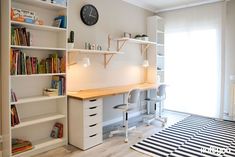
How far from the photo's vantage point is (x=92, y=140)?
9.71 feet

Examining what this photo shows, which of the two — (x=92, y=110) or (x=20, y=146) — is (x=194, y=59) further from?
(x=20, y=146)

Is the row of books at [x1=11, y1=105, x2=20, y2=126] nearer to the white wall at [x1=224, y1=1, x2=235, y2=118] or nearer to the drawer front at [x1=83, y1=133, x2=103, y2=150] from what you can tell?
the drawer front at [x1=83, y1=133, x2=103, y2=150]

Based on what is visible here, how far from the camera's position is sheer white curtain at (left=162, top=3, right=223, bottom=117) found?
440cm

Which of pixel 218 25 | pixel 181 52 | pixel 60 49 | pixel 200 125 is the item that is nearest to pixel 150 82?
pixel 181 52

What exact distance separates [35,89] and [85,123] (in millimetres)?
887

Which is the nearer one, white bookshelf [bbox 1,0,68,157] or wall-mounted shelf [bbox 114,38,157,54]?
white bookshelf [bbox 1,0,68,157]

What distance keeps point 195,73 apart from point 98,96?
275 cm

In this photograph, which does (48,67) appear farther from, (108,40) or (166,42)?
(166,42)

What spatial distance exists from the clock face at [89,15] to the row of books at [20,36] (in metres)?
1.15

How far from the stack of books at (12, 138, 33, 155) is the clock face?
215cm

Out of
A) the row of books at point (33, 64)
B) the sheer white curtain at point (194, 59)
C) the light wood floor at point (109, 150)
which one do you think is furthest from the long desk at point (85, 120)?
the sheer white curtain at point (194, 59)

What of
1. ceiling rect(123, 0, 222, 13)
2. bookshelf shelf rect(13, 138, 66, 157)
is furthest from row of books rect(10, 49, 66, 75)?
ceiling rect(123, 0, 222, 13)

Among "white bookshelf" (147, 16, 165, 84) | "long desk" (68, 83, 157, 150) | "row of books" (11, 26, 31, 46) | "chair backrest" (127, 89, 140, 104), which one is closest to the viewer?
"row of books" (11, 26, 31, 46)

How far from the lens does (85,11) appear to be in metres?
3.50
